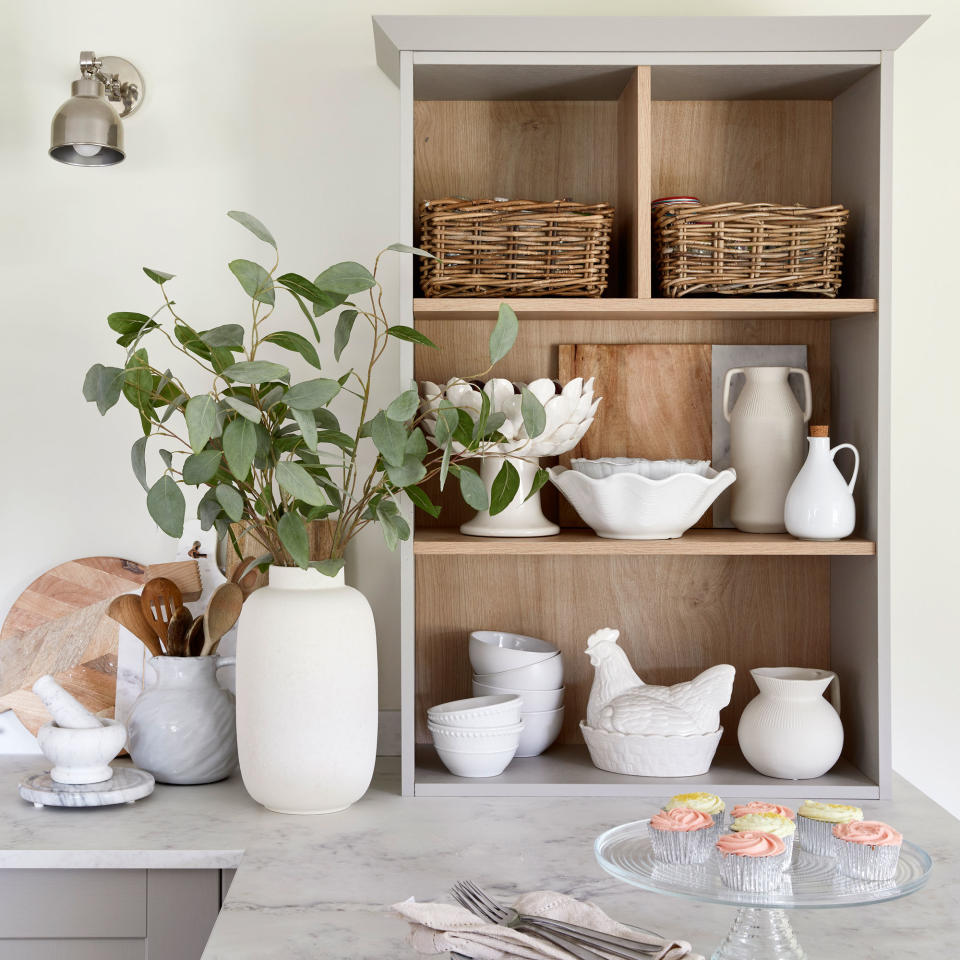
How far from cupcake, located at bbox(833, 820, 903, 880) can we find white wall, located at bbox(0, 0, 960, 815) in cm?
95

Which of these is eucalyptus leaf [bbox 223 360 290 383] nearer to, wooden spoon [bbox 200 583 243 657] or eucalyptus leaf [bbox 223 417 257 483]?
eucalyptus leaf [bbox 223 417 257 483]

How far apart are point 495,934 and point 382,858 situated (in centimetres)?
37

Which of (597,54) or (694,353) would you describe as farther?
(694,353)

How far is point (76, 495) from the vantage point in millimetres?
1880

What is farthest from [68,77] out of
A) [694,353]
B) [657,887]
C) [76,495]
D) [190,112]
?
[657,887]

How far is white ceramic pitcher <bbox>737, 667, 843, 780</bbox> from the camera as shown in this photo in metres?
1.61

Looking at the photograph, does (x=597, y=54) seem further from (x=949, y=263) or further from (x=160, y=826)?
(x=160, y=826)

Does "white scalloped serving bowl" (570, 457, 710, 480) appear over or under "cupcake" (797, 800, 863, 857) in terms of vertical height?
over

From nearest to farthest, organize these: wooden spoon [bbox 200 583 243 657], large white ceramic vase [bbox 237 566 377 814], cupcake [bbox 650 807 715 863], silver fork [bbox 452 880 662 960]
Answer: silver fork [bbox 452 880 662 960], cupcake [bbox 650 807 715 863], large white ceramic vase [bbox 237 566 377 814], wooden spoon [bbox 200 583 243 657]

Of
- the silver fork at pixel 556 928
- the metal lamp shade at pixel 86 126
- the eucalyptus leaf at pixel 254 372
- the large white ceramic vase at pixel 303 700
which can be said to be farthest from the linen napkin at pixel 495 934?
the metal lamp shade at pixel 86 126

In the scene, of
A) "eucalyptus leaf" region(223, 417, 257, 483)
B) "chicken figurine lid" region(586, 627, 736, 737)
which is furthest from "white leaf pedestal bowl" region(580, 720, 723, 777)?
"eucalyptus leaf" region(223, 417, 257, 483)

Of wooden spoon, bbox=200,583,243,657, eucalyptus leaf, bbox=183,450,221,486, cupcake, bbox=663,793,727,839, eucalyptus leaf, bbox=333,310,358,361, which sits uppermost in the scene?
eucalyptus leaf, bbox=333,310,358,361

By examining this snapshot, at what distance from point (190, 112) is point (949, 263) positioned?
57.3 inches

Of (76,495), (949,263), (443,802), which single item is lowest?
(443,802)
